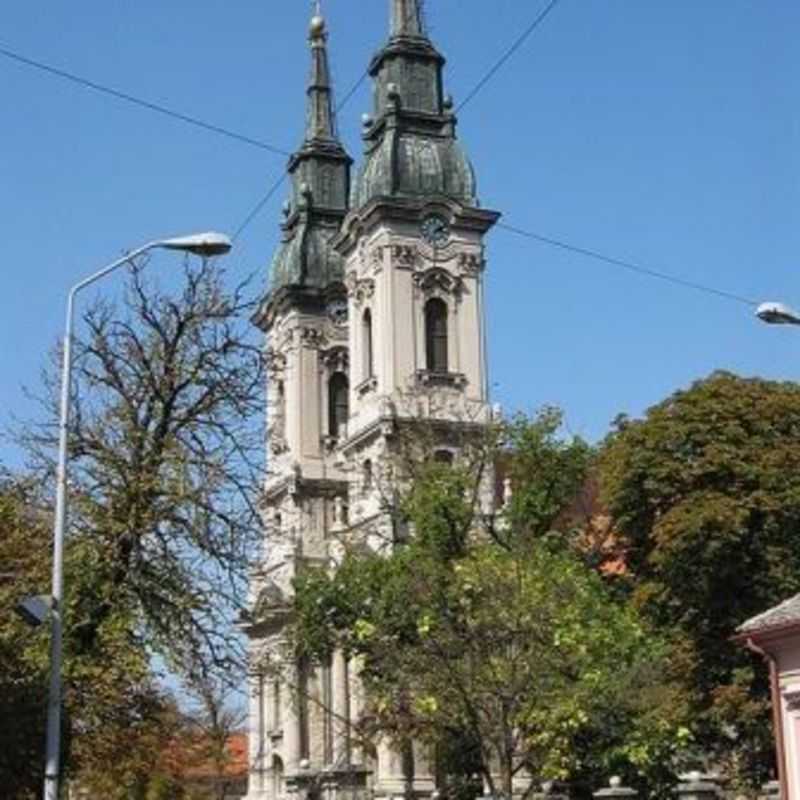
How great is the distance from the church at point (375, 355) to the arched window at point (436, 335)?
63 millimetres

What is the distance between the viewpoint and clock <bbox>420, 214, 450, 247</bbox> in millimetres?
69188

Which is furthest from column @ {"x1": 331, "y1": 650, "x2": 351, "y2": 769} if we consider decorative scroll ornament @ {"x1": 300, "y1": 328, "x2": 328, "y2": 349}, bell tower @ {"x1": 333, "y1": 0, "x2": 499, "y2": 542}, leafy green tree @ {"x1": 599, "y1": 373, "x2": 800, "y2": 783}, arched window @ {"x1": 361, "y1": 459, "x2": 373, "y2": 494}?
leafy green tree @ {"x1": 599, "y1": 373, "x2": 800, "y2": 783}

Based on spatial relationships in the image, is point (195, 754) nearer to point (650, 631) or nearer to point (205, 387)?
point (650, 631)

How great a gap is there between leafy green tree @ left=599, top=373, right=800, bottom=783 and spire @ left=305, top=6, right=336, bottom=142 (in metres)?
43.3

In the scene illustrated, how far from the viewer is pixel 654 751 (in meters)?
37.9

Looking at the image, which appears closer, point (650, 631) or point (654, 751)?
point (654, 751)

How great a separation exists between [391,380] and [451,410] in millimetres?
2876

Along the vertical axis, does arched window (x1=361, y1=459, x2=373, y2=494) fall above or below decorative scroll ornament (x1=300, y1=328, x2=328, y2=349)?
below

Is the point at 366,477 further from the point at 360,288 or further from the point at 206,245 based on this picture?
the point at 206,245

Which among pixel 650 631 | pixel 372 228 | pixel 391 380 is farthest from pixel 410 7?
pixel 650 631

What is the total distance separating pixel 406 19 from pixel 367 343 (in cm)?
1503

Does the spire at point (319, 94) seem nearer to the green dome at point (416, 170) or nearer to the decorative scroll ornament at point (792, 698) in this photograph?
the green dome at point (416, 170)

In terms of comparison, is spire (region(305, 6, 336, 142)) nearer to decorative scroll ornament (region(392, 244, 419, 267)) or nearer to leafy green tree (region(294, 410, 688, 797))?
decorative scroll ornament (region(392, 244, 419, 267))

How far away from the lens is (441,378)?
221 feet
